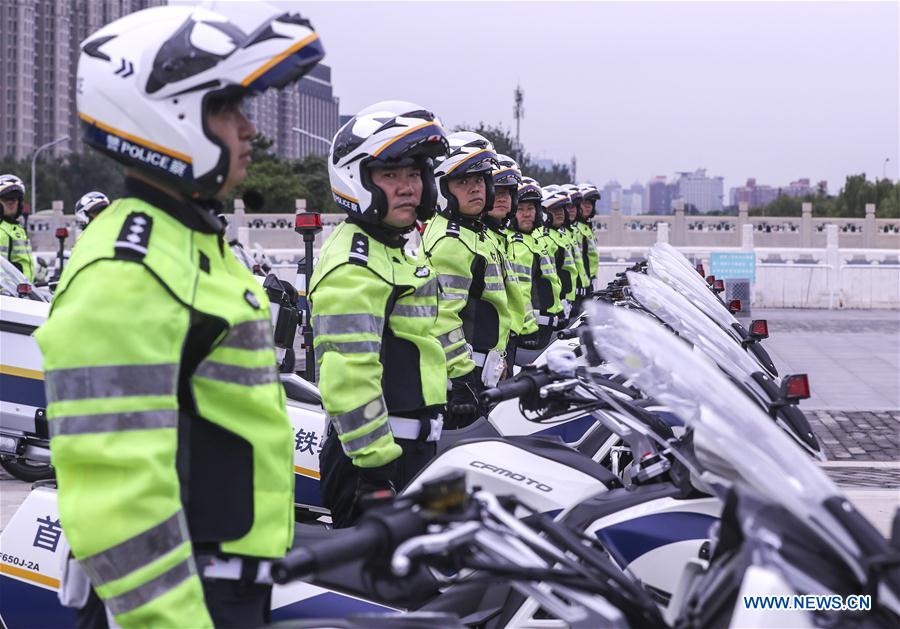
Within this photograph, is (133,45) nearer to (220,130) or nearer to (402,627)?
(220,130)

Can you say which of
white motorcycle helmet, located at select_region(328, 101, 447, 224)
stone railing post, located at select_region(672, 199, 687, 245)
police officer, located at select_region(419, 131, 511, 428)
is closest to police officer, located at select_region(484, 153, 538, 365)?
police officer, located at select_region(419, 131, 511, 428)

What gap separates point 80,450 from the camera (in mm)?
2074

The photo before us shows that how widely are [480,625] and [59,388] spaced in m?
1.70

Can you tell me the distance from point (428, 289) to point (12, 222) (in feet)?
31.6

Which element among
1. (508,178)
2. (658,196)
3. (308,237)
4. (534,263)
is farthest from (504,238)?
(658,196)

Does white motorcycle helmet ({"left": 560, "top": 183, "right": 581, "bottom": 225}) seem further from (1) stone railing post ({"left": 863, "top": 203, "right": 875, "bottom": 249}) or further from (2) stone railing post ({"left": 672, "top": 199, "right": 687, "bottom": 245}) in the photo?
(1) stone railing post ({"left": 863, "top": 203, "right": 875, "bottom": 249})

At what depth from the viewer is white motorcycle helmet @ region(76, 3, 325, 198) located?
2.31 m

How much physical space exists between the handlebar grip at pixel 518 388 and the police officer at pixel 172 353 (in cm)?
90

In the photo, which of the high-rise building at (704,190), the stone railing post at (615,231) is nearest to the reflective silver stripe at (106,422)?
the stone railing post at (615,231)

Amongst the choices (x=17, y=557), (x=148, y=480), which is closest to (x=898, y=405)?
(x=17, y=557)

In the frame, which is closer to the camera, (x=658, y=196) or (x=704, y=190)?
(x=704, y=190)

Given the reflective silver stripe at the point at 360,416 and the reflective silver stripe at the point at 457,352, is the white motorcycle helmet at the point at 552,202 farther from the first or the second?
the reflective silver stripe at the point at 360,416
